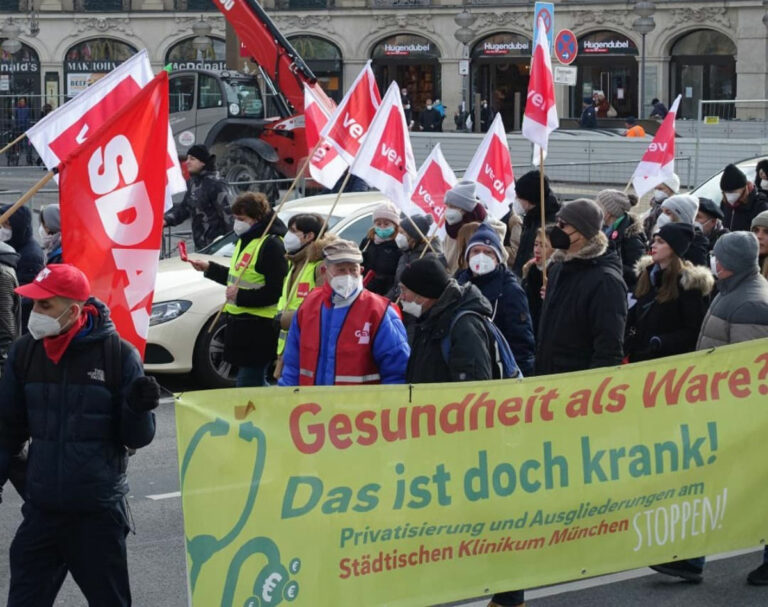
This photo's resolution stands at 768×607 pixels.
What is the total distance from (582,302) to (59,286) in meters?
2.56

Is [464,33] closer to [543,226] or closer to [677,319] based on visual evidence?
[543,226]

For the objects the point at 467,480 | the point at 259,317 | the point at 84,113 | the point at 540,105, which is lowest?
the point at 467,480

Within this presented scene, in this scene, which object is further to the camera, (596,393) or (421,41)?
(421,41)

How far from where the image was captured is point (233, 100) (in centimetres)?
2555

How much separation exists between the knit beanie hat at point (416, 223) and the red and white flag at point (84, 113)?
6.47ft

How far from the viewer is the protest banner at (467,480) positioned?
18.3 ft

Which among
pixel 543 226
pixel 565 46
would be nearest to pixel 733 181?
pixel 543 226

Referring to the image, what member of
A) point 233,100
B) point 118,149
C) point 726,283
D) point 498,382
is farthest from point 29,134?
point 233,100

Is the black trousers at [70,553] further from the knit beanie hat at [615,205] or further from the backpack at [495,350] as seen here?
the knit beanie hat at [615,205]

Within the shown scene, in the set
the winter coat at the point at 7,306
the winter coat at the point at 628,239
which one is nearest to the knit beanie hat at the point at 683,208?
the winter coat at the point at 628,239

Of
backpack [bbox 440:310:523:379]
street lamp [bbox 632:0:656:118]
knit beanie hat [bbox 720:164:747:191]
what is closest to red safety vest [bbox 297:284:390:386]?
backpack [bbox 440:310:523:379]

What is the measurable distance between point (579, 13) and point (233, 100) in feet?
86.5

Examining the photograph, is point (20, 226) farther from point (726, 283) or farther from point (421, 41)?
point (421, 41)

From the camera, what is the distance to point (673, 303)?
771cm
